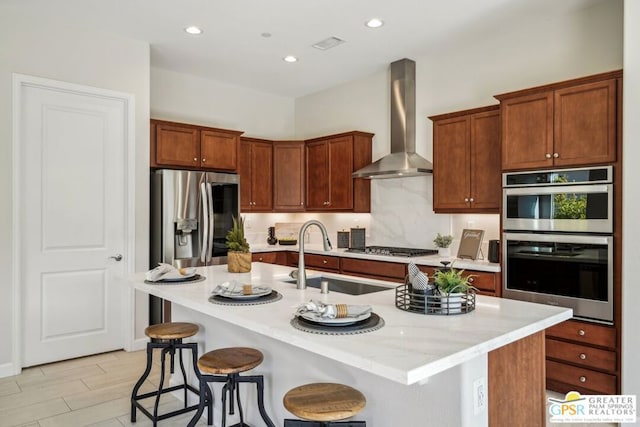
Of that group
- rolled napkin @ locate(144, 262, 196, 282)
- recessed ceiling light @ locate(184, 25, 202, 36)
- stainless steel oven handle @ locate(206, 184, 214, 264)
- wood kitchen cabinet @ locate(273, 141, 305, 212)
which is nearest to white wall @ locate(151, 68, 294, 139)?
wood kitchen cabinet @ locate(273, 141, 305, 212)

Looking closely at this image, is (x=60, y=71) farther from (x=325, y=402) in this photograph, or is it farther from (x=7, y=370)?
(x=325, y=402)

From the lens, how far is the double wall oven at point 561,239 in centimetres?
303

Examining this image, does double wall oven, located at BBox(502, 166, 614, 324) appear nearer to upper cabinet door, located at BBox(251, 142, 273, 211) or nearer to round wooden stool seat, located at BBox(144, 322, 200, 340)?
round wooden stool seat, located at BBox(144, 322, 200, 340)

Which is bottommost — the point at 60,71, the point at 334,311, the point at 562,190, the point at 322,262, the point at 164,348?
the point at 164,348

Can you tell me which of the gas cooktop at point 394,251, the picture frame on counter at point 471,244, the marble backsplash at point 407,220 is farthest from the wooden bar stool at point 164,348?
the marble backsplash at point 407,220

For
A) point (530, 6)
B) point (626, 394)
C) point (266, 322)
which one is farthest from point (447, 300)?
point (530, 6)

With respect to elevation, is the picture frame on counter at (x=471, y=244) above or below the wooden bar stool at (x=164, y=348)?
above

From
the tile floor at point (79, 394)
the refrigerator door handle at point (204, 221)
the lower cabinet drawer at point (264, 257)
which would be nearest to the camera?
the tile floor at point (79, 394)

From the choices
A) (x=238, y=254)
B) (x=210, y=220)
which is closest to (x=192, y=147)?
(x=210, y=220)

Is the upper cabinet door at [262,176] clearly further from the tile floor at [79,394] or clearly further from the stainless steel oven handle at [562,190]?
the stainless steel oven handle at [562,190]

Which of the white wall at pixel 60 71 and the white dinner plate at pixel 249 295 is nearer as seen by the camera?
the white dinner plate at pixel 249 295

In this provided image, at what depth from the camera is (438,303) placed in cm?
182

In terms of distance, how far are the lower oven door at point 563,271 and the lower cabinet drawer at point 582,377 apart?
383mm

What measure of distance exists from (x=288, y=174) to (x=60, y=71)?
2.82m
